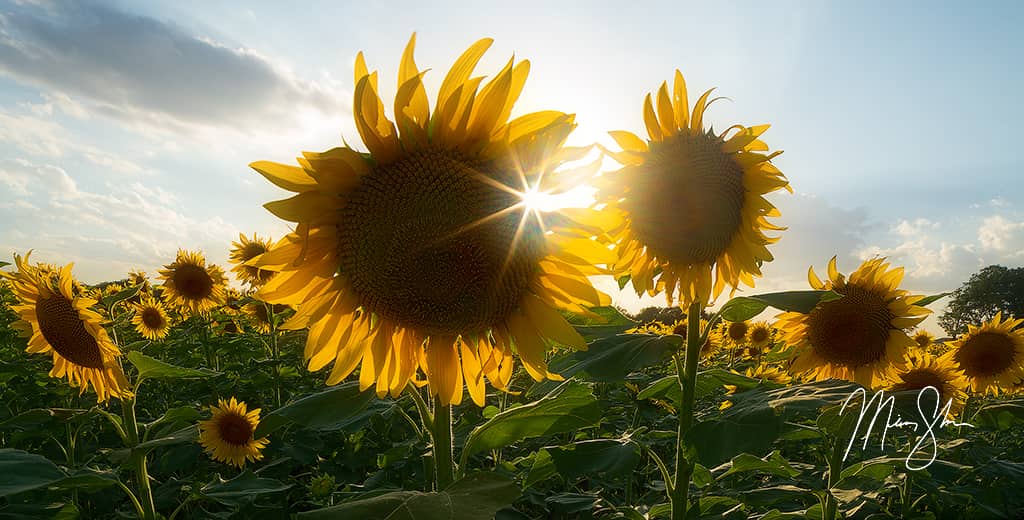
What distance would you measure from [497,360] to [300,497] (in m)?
4.20

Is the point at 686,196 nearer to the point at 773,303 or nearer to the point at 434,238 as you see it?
the point at 773,303

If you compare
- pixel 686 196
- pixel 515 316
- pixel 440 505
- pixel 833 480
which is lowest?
pixel 833 480

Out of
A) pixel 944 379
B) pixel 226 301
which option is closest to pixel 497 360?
pixel 944 379

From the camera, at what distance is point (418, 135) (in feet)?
5.92

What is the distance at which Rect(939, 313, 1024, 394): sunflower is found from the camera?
19.2ft

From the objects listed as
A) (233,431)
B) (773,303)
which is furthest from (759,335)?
(773,303)

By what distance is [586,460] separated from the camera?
2.35 metres

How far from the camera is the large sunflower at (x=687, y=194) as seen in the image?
2824 mm

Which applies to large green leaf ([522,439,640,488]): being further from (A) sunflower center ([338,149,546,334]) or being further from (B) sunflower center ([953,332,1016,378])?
(B) sunflower center ([953,332,1016,378])

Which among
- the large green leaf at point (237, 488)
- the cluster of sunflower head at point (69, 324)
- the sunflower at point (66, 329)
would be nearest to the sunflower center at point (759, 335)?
the cluster of sunflower head at point (69, 324)

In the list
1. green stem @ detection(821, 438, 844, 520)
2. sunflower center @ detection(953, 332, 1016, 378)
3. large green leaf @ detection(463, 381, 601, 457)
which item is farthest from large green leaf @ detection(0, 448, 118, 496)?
sunflower center @ detection(953, 332, 1016, 378)

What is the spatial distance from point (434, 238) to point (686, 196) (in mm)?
1485

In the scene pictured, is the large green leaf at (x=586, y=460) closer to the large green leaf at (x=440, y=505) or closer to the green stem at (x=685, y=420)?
the green stem at (x=685, y=420)

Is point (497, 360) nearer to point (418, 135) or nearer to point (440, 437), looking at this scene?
point (440, 437)
